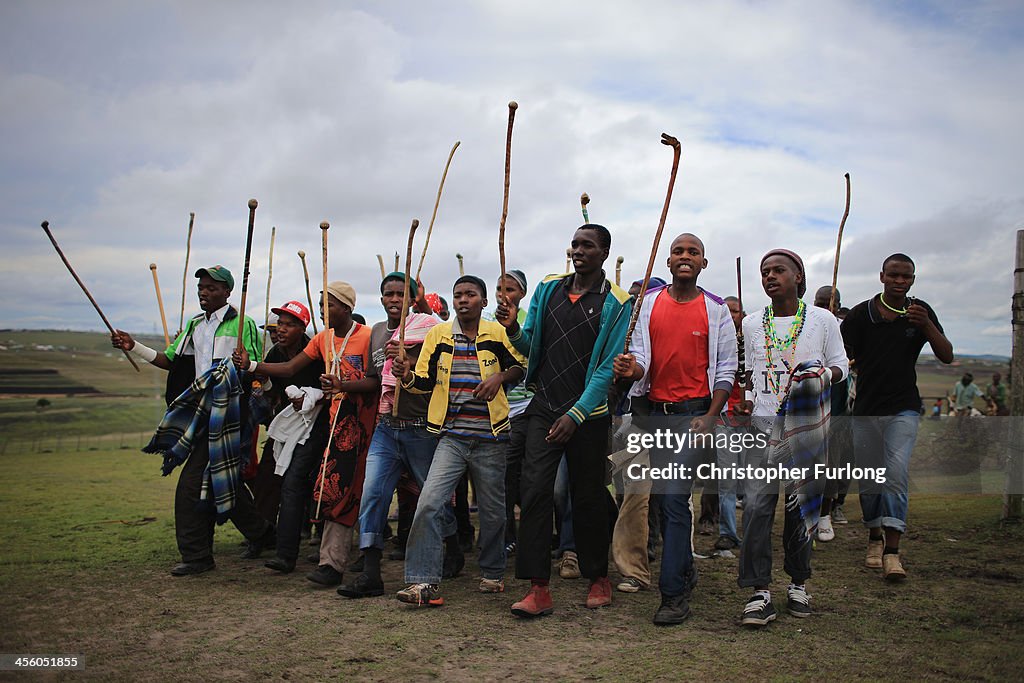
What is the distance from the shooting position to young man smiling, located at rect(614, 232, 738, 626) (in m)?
4.80

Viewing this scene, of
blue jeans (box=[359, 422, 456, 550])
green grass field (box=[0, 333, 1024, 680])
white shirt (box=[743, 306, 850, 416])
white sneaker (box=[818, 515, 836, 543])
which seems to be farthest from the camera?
white sneaker (box=[818, 515, 836, 543])

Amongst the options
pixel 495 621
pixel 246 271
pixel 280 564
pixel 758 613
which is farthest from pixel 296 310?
pixel 758 613

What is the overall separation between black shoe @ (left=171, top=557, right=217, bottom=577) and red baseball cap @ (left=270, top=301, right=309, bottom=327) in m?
1.99

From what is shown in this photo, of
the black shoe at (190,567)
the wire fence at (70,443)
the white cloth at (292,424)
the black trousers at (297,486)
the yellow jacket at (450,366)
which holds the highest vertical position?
the yellow jacket at (450,366)

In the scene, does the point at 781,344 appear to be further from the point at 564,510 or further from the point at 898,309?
the point at 564,510

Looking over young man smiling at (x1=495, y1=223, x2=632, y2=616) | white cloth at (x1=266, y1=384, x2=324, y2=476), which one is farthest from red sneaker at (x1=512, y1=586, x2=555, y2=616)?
white cloth at (x1=266, y1=384, x2=324, y2=476)

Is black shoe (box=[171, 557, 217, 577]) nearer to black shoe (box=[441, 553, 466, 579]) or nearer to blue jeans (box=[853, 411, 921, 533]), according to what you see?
black shoe (box=[441, 553, 466, 579])

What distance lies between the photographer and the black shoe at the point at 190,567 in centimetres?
571

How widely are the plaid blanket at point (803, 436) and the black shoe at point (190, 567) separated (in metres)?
4.15

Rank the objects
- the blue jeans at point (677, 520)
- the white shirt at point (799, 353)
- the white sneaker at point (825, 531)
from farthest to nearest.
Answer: the white sneaker at point (825, 531) → the white shirt at point (799, 353) → the blue jeans at point (677, 520)

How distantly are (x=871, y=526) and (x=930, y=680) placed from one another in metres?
2.27

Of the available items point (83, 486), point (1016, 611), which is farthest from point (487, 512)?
point (83, 486)

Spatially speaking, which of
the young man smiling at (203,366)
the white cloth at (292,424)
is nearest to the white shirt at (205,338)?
the young man smiling at (203,366)

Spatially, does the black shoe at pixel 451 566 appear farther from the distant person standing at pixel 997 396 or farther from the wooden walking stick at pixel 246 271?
the distant person standing at pixel 997 396
